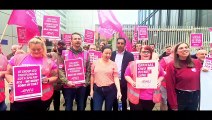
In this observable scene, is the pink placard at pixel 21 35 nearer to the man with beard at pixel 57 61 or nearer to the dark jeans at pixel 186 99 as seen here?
the man with beard at pixel 57 61

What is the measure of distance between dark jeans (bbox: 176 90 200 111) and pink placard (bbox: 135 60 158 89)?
1.29 feet

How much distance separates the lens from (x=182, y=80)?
4.46m

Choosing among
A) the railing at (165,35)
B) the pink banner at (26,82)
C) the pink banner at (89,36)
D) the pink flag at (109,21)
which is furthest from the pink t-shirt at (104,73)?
the railing at (165,35)

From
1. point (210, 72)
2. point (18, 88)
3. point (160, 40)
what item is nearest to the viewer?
point (18, 88)

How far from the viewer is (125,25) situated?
20.8 m

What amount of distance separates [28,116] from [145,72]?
2.61 metres

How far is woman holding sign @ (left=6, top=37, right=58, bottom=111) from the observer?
3.77m

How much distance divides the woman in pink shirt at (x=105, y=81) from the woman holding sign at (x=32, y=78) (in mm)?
1127

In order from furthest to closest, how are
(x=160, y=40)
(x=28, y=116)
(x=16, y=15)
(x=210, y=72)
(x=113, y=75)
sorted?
(x=160, y=40) < (x=16, y=15) < (x=113, y=75) < (x=210, y=72) < (x=28, y=116)

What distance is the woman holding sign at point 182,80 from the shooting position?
4465 millimetres

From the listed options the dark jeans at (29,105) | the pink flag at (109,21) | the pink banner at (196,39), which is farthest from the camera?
the pink banner at (196,39)

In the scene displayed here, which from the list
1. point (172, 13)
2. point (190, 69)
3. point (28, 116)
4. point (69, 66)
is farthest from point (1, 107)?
point (172, 13)
